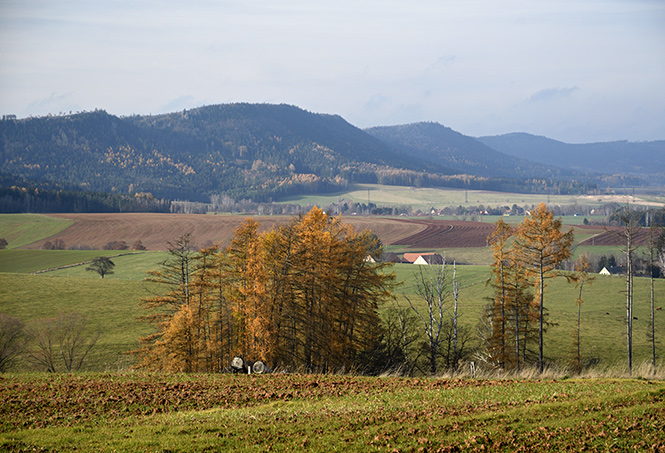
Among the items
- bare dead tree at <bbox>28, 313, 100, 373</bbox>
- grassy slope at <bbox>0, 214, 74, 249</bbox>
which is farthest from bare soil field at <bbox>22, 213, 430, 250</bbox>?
bare dead tree at <bbox>28, 313, 100, 373</bbox>

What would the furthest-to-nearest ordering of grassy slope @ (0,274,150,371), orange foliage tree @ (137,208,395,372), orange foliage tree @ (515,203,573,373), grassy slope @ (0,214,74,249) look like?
grassy slope @ (0,214,74,249)
grassy slope @ (0,274,150,371)
orange foliage tree @ (515,203,573,373)
orange foliage tree @ (137,208,395,372)

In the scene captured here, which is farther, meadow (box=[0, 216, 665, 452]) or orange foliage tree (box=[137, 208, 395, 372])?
orange foliage tree (box=[137, 208, 395, 372])

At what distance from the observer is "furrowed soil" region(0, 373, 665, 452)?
10992 millimetres

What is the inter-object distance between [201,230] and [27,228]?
132 feet

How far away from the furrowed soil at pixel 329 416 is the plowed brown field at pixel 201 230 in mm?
96330

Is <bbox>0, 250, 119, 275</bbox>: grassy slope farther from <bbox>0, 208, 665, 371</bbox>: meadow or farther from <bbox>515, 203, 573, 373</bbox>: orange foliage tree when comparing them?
<bbox>515, 203, 573, 373</bbox>: orange foliage tree

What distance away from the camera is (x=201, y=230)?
129750mm

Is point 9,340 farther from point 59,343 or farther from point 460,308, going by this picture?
point 460,308

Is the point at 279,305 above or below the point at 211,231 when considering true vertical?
above

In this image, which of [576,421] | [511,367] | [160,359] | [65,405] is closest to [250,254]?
[160,359]

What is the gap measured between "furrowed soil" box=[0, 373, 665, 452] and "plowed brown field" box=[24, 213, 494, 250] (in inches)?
3793

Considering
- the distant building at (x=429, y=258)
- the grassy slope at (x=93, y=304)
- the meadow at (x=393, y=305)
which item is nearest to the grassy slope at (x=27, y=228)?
the meadow at (x=393, y=305)

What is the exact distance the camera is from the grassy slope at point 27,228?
4631 inches

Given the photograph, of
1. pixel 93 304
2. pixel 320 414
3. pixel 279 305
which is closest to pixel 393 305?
pixel 279 305
